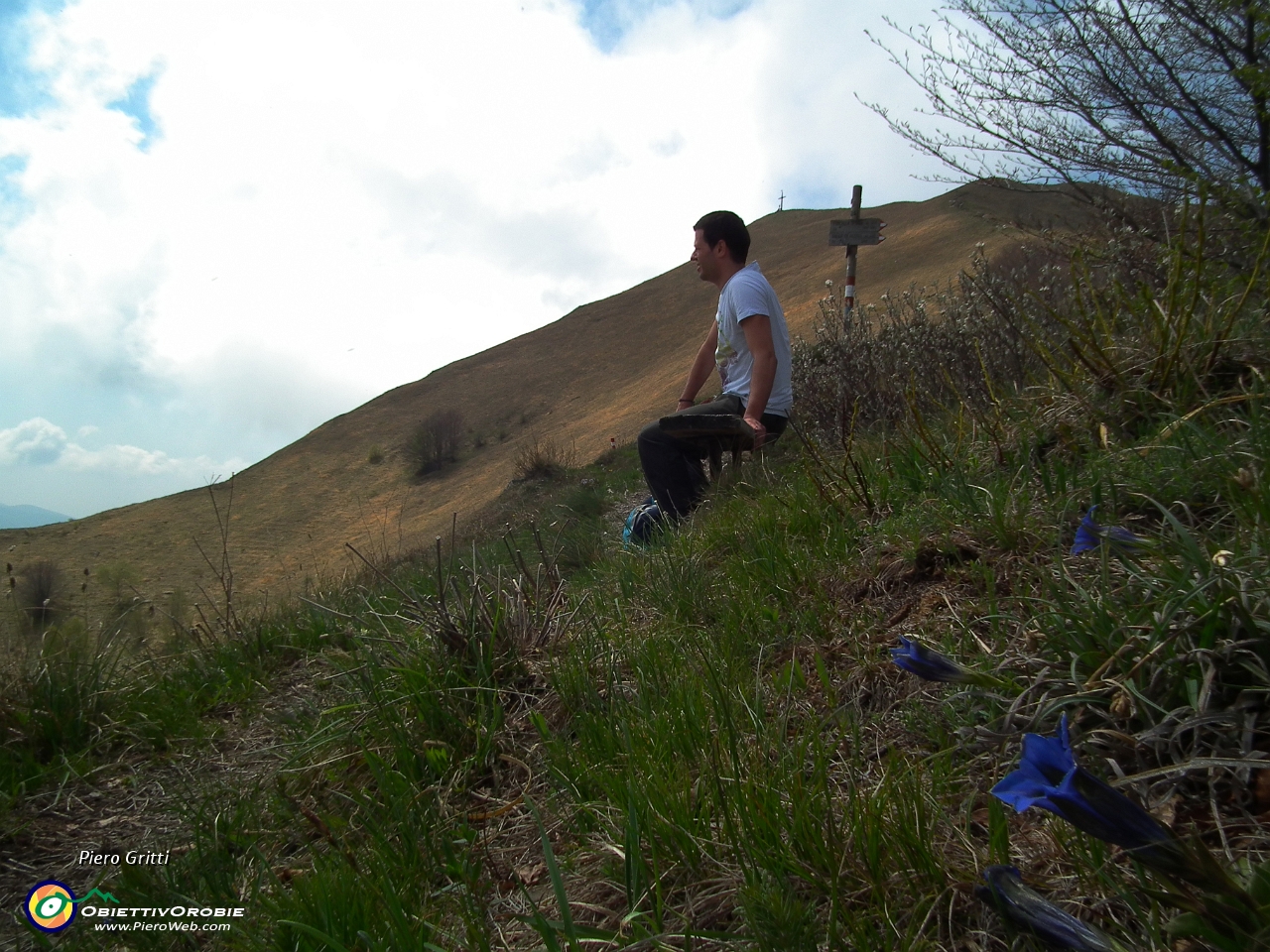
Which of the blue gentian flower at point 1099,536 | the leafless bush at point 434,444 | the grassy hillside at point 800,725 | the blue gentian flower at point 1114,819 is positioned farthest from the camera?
the leafless bush at point 434,444

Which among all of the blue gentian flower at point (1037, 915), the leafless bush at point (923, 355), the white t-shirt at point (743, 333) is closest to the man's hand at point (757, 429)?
the white t-shirt at point (743, 333)

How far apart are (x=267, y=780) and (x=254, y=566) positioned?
1436 cm

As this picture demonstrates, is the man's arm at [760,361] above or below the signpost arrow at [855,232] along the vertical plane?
below

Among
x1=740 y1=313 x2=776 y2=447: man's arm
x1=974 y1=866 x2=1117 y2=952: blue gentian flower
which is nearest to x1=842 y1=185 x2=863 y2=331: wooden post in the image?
x1=740 y1=313 x2=776 y2=447: man's arm

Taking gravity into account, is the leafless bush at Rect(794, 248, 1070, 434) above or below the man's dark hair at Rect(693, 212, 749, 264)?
below

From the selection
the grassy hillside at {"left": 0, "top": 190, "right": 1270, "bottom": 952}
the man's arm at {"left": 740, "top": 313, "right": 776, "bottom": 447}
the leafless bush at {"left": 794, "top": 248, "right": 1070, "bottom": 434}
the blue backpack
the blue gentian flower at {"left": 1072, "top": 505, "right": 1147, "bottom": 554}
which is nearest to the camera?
the grassy hillside at {"left": 0, "top": 190, "right": 1270, "bottom": 952}

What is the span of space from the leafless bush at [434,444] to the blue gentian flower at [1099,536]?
23.0 meters

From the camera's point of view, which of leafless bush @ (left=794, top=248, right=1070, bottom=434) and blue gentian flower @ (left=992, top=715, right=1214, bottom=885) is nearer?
blue gentian flower @ (left=992, top=715, right=1214, bottom=885)

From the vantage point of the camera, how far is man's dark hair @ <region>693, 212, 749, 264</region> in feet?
14.6

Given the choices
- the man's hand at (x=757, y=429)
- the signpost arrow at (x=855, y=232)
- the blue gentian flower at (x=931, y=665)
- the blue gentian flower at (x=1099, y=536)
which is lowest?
the blue gentian flower at (x=931, y=665)

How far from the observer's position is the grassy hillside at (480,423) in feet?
50.4

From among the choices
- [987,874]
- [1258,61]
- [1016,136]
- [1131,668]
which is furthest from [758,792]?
[1016,136]

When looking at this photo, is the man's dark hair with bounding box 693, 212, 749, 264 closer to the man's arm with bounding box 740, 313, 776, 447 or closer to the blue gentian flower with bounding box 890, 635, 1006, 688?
the man's arm with bounding box 740, 313, 776, 447

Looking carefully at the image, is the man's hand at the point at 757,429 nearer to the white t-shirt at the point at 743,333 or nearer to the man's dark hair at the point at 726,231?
the white t-shirt at the point at 743,333
